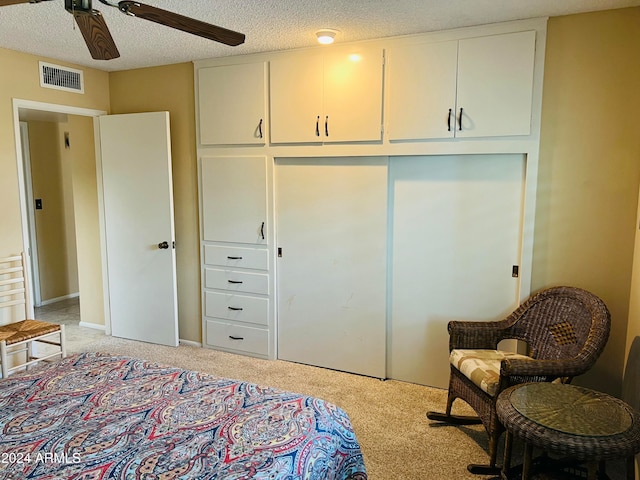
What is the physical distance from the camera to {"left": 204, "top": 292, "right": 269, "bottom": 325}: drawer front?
12.1 feet

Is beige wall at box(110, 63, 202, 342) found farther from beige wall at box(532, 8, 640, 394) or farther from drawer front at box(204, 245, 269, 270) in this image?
beige wall at box(532, 8, 640, 394)

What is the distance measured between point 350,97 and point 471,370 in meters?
1.97

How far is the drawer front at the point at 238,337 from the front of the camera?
12.2ft

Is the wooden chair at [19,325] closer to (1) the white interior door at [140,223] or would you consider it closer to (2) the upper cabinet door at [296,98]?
(1) the white interior door at [140,223]

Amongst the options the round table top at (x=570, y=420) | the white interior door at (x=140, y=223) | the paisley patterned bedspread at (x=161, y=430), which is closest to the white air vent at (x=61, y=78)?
the white interior door at (x=140, y=223)

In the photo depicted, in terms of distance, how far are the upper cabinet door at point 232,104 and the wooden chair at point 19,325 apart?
172 cm

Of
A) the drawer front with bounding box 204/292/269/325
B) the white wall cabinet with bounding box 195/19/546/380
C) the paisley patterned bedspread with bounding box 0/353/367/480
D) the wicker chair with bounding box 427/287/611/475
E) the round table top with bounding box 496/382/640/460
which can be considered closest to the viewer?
the paisley patterned bedspread with bounding box 0/353/367/480

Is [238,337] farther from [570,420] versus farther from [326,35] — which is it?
[570,420]

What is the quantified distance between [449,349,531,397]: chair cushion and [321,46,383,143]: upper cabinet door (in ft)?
5.03

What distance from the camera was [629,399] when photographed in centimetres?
243

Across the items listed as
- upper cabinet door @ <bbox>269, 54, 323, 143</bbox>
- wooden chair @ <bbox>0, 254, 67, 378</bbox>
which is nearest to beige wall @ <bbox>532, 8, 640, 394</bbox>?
upper cabinet door @ <bbox>269, 54, 323, 143</bbox>

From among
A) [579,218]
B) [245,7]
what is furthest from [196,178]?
[579,218]

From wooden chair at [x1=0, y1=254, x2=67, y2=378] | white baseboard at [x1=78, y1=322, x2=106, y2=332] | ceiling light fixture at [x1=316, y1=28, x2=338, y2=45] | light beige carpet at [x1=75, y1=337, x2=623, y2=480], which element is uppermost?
ceiling light fixture at [x1=316, y1=28, x2=338, y2=45]

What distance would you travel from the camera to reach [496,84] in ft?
9.10
